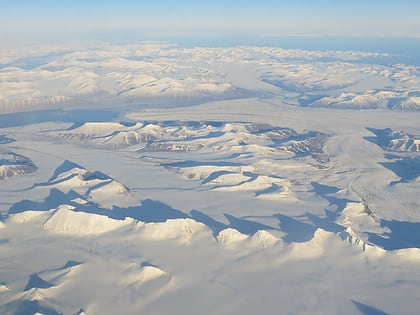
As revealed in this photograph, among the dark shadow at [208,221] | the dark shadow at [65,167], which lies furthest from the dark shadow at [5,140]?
the dark shadow at [208,221]

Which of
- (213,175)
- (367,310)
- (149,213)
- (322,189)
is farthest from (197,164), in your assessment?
(367,310)

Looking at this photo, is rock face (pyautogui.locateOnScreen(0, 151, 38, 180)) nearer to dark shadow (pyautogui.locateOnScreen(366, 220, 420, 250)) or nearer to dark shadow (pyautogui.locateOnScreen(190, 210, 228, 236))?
dark shadow (pyautogui.locateOnScreen(190, 210, 228, 236))

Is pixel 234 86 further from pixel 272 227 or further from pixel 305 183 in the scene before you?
pixel 272 227

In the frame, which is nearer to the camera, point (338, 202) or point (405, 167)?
point (338, 202)

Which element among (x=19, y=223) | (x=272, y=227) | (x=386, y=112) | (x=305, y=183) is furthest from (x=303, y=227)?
(x=386, y=112)

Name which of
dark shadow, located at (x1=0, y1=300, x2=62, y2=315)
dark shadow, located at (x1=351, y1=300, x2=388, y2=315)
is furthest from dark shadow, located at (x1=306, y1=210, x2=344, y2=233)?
dark shadow, located at (x1=0, y1=300, x2=62, y2=315)

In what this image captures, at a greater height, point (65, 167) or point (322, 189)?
point (65, 167)

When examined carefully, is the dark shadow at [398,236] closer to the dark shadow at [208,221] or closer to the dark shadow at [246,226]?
the dark shadow at [246,226]

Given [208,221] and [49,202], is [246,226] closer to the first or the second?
[208,221]
